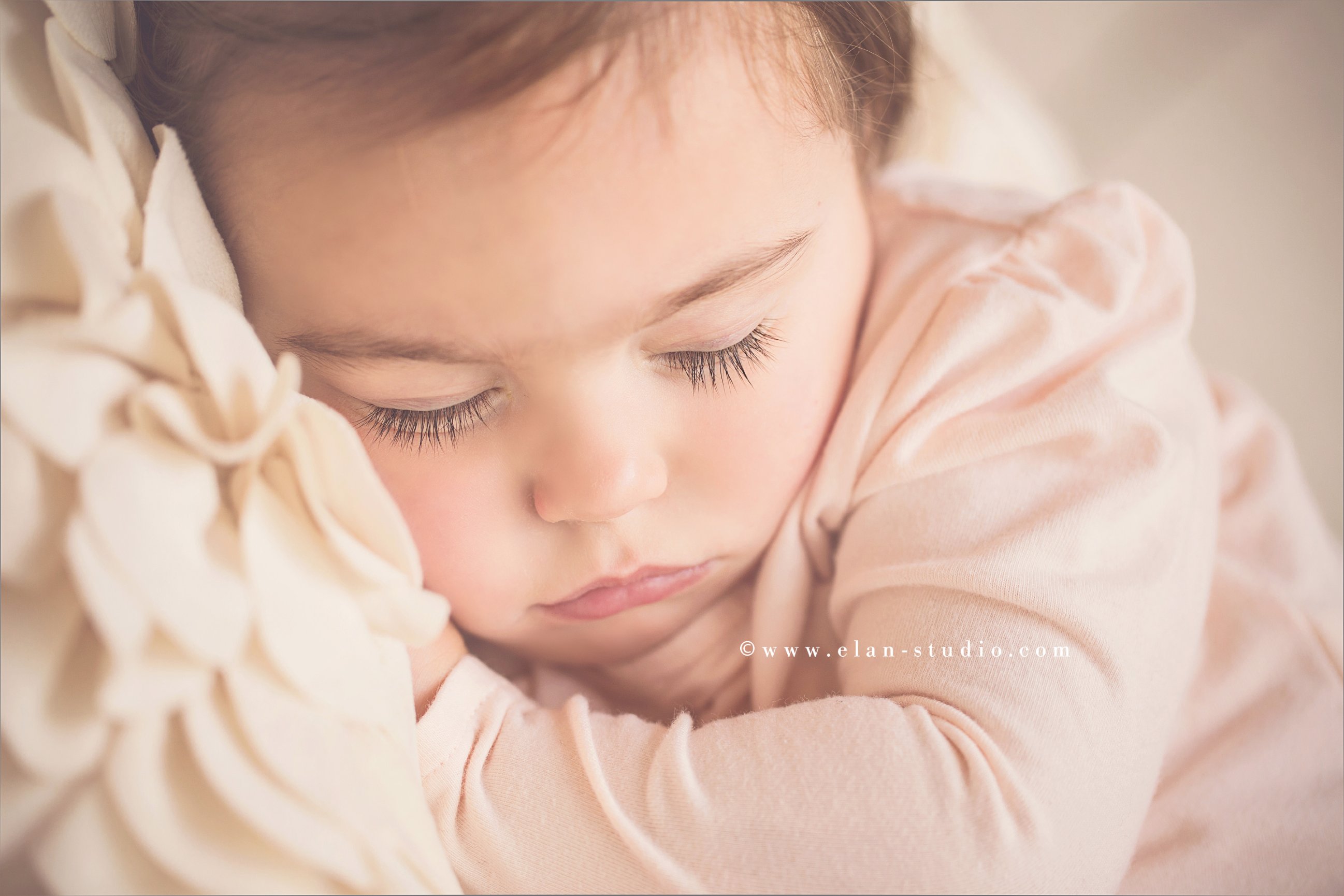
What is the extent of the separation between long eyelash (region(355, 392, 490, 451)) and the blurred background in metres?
0.64

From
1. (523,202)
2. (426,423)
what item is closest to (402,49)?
(523,202)

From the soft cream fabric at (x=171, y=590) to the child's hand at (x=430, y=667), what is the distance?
131 millimetres

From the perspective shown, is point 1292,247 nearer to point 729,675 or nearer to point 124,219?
point 729,675

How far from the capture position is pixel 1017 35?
4.12 ft

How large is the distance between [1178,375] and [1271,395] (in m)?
0.46

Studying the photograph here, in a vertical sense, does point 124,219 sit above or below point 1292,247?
above

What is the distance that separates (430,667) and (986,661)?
1.15 ft

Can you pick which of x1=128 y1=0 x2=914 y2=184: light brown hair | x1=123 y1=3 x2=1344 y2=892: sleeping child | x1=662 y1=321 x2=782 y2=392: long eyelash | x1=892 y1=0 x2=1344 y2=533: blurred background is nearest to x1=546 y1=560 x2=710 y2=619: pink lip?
x1=123 y1=3 x2=1344 y2=892: sleeping child

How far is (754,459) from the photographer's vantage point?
2.21 feet

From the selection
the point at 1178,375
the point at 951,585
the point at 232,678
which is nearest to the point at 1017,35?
the point at 1178,375

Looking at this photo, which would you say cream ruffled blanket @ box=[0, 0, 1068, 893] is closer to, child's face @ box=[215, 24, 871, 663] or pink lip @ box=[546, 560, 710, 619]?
child's face @ box=[215, 24, 871, 663]

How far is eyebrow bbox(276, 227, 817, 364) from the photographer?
554mm

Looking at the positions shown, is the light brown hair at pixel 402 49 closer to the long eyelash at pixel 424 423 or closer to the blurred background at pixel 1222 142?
the long eyelash at pixel 424 423

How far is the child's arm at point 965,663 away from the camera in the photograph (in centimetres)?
52
